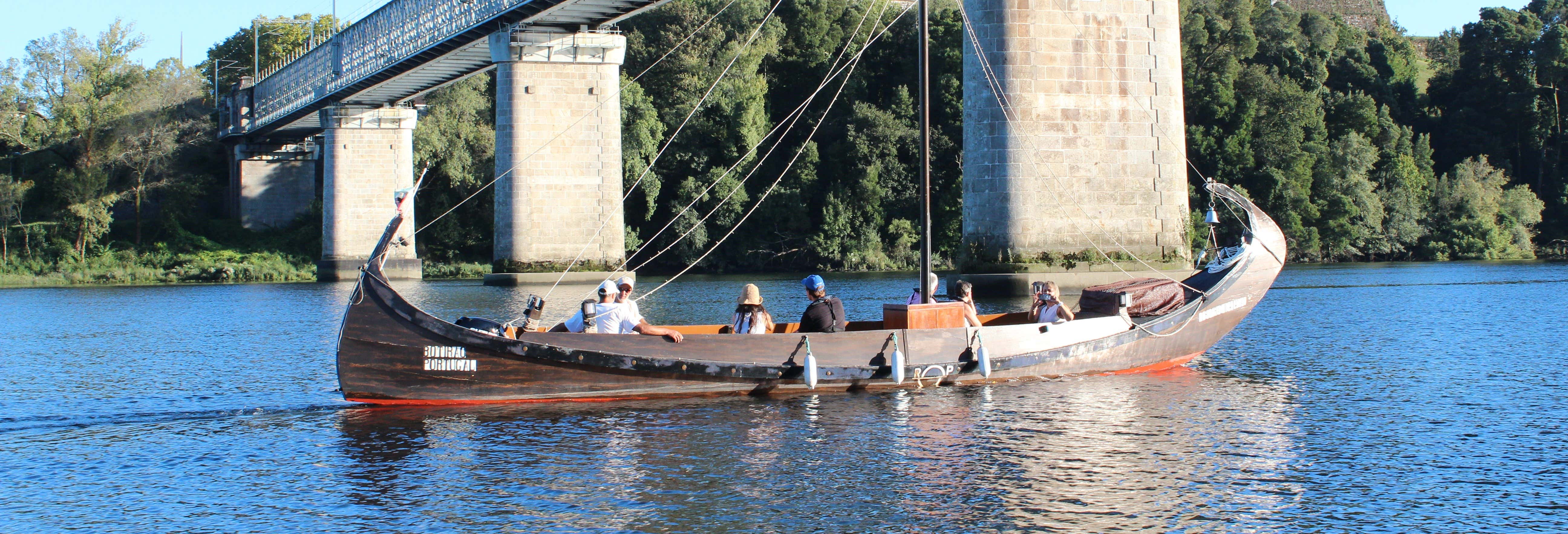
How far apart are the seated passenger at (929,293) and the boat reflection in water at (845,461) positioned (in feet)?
5.70

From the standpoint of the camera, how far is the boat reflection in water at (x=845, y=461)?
10367 mm

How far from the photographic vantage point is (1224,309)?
19.3 metres

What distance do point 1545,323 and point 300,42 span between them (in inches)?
2829

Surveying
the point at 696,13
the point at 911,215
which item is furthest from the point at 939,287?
the point at 696,13

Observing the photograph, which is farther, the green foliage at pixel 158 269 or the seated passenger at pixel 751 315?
the green foliage at pixel 158 269

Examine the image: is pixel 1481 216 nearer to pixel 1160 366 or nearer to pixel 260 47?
pixel 1160 366

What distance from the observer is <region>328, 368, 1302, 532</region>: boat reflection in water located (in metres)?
10.4

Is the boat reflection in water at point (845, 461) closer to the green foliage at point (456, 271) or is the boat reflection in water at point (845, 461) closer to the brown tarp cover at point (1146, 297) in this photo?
the brown tarp cover at point (1146, 297)

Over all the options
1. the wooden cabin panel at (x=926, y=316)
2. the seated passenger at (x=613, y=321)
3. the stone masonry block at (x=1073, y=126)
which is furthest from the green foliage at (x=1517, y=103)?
the seated passenger at (x=613, y=321)

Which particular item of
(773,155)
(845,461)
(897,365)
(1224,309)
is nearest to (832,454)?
(845,461)

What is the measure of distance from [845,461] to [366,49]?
44169 mm

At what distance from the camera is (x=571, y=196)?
150ft

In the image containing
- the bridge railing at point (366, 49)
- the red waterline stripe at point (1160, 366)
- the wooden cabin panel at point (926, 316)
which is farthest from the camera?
the bridge railing at point (366, 49)

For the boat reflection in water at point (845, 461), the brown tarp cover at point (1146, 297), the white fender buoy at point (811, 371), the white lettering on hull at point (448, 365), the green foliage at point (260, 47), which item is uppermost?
the green foliage at point (260, 47)
